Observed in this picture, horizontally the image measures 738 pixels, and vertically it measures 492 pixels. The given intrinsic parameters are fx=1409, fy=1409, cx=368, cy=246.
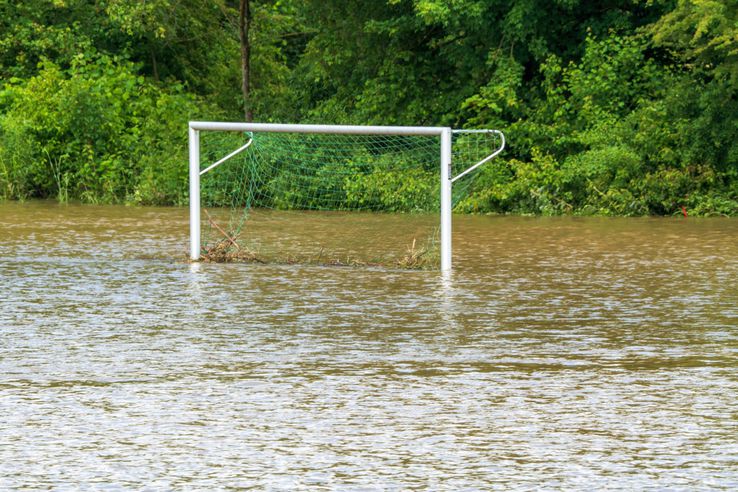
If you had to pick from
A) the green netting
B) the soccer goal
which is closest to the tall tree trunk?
the green netting

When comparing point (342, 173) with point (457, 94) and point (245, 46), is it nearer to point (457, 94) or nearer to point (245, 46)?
point (457, 94)

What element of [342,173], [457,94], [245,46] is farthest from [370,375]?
[245,46]

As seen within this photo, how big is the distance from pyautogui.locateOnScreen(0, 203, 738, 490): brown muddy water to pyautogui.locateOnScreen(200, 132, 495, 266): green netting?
5.53 metres

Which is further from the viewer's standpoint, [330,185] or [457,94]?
[457,94]

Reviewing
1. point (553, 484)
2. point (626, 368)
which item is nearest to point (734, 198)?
point (626, 368)

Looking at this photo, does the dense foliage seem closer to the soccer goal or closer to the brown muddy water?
the soccer goal

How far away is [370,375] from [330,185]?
663 inches

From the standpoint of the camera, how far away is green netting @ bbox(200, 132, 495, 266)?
23.1 m

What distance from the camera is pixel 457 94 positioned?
3030 cm

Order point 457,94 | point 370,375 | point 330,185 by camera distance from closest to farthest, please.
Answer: point 370,375 → point 330,185 → point 457,94

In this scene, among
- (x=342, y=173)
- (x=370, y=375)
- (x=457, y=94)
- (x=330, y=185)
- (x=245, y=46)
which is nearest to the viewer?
(x=370, y=375)

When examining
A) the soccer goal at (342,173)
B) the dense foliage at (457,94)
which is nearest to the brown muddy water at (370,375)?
the soccer goal at (342,173)

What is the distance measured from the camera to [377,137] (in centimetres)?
2820

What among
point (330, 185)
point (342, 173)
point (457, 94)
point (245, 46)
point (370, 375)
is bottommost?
point (370, 375)
